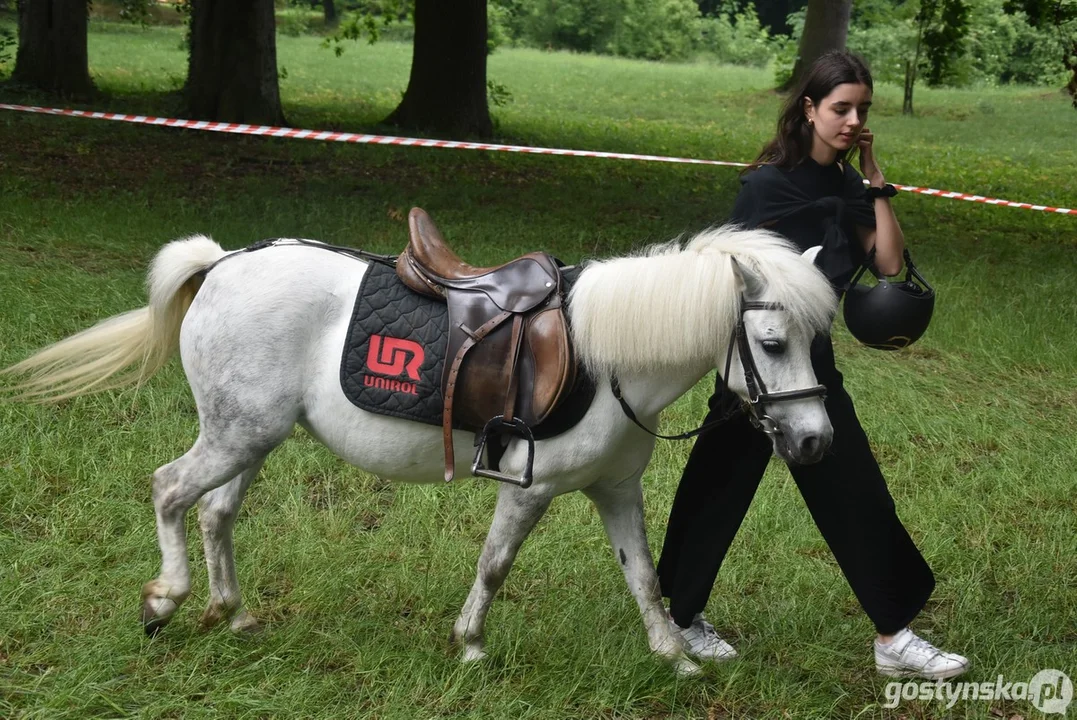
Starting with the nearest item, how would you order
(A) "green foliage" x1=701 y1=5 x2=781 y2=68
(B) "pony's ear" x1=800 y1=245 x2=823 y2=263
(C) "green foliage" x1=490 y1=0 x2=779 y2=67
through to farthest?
(B) "pony's ear" x1=800 y1=245 x2=823 y2=263 < (A) "green foliage" x1=701 y1=5 x2=781 y2=68 < (C) "green foliage" x1=490 y1=0 x2=779 y2=67

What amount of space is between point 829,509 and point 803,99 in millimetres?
1343

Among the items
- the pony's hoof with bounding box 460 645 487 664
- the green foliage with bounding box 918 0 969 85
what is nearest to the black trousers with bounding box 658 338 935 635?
the pony's hoof with bounding box 460 645 487 664

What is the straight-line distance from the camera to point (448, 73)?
552 inches

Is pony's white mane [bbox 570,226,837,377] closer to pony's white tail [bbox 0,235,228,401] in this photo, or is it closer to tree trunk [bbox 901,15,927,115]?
pony's white tail [bbox 0,235,228,401]

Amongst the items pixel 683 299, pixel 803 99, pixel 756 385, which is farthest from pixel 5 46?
pixel 756 385

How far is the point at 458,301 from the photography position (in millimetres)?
3271

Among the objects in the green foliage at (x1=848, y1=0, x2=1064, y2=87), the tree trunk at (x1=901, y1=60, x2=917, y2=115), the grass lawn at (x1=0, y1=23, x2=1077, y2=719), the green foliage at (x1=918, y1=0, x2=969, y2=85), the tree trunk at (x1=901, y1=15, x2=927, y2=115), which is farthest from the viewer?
the green foliage at (x1=848, y1=0, x2=1064, y2=87)

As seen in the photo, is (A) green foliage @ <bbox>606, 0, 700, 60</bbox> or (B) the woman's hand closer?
(B) the woman's hand

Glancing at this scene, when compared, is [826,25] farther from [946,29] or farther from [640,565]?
[640,565]

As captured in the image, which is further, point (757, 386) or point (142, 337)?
point (142, 337)

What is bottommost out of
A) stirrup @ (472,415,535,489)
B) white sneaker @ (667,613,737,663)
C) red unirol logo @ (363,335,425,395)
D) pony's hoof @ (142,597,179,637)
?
white sneaker @ (667,613,737,663)

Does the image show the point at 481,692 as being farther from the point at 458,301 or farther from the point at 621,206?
the point at 621,206

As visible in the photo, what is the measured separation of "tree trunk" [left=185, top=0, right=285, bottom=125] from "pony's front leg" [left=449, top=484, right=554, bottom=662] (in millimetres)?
10013

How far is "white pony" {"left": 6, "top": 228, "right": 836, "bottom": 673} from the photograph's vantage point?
2920 millimetres
